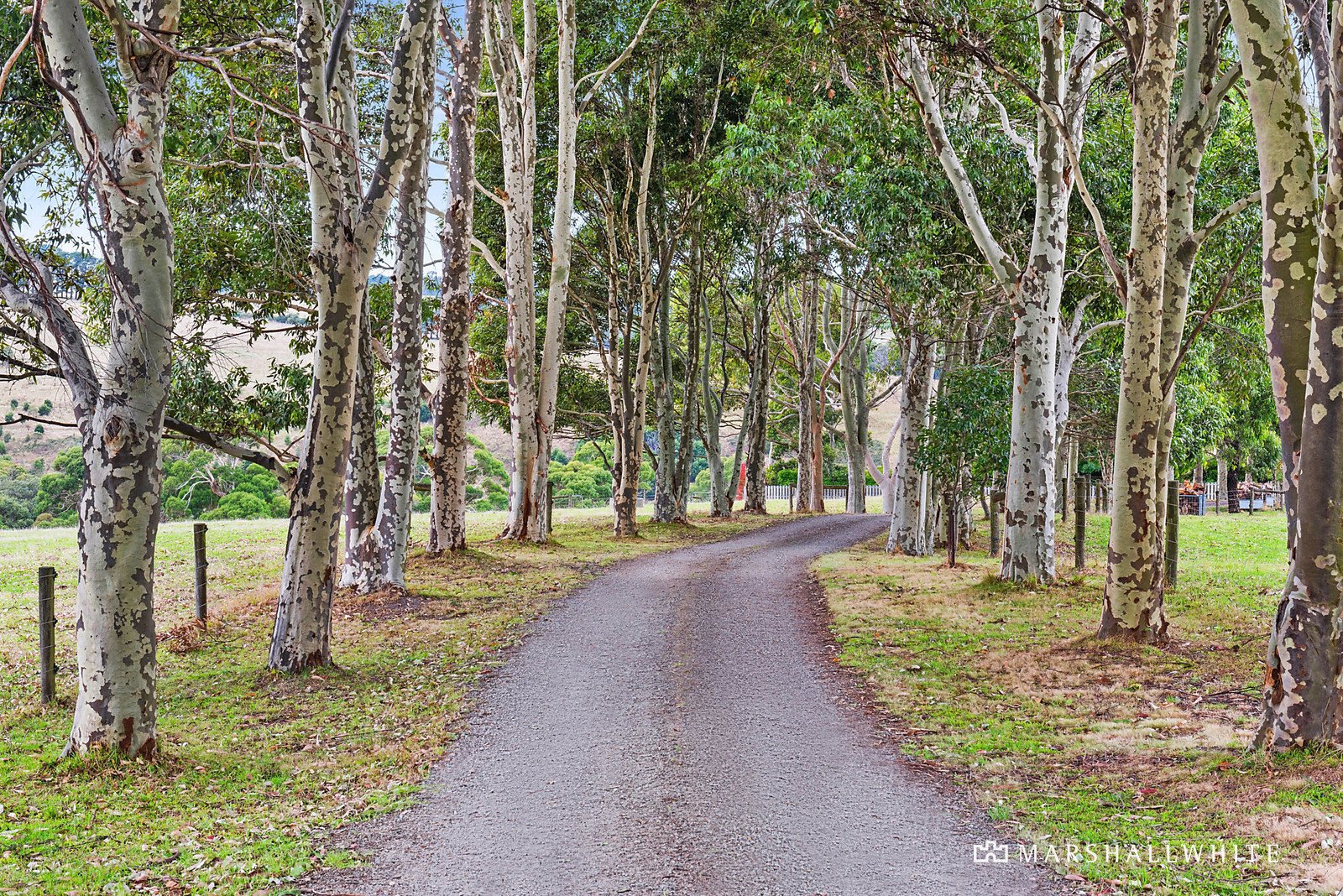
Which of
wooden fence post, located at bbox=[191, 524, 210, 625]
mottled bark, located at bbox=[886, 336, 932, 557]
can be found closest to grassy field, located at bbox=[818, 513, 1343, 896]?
mottled bark, located at bbox=[886, 336, 932, 557]

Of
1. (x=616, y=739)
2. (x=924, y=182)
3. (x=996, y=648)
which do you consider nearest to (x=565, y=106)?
(x=924, y=182)

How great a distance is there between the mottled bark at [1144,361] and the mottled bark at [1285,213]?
9.75ft

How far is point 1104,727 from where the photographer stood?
7.16 metres

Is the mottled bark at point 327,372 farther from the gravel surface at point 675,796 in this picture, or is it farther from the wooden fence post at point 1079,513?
the wooden fence post at point 1079,513

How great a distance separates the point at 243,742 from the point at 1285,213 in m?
8.17

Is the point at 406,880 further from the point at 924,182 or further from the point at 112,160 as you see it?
the point at 924,182

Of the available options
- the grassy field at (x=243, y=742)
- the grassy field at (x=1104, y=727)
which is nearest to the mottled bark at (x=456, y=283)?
the grassy field at (x=243, y=742)

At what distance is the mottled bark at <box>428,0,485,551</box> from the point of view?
1622cm

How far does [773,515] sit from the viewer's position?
33.2 m

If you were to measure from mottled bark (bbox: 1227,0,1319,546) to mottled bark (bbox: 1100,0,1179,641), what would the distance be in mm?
2970

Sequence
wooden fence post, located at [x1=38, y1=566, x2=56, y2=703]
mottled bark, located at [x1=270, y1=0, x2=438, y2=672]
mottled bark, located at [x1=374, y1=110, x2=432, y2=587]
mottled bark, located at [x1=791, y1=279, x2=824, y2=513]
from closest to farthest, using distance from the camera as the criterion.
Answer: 1. wooden fence post, located at [x1=38, y1=566, x2=56, y2=703]
2. mottled bark, located at [x1=270, y1=0, x2=438, y2=672]
3. mottled bark, located at [x1=374, y1=110, x2=432, y2=587]
4. mottled bark, located at [x1=791, y1=279, x2=824, y2=513]

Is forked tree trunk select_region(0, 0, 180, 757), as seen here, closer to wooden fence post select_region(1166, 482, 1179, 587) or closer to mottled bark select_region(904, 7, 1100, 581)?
mottled bark select_region(904, 7, 1100, 581)

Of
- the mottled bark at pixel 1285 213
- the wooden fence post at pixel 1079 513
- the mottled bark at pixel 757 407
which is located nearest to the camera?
the mottled bark at pixel 1285 213

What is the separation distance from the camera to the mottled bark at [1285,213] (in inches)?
242
